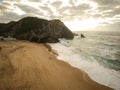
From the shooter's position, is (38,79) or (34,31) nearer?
(38,79)

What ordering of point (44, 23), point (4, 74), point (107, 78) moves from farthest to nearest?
point (44, 23), point (107, 78), point (4, 74)

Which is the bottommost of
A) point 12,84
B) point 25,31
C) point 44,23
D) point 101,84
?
point 101,84

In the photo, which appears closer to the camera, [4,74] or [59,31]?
[4,74]

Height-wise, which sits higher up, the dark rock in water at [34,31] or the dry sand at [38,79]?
the dark rock in water at [34,31]

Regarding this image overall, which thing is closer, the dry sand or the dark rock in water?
the dry sand

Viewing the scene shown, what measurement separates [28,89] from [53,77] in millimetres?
2852

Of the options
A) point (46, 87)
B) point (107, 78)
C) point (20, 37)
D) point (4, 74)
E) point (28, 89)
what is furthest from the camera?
point (20, 37)

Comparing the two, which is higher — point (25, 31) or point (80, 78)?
point (25, 31)

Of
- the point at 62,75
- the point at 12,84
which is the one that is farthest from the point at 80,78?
the point at 12,84

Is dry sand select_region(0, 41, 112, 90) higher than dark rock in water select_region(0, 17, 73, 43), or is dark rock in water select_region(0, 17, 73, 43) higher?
dark rock in water select_region(0, 17, 73, 43)

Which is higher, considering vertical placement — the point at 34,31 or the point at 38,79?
the point at 34,31

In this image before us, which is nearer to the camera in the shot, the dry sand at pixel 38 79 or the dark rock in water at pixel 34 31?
the dry sand at pixel 38 79

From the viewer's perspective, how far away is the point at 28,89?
25.4 feet

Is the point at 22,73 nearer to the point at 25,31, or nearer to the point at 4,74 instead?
the point at 4,74
